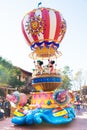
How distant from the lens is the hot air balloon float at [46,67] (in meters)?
11.3

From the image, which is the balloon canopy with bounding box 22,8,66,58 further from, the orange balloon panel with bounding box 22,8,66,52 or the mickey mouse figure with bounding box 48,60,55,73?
the mickey mouse figure with bounding box 48,60,55,73

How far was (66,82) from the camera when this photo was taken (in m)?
41.6

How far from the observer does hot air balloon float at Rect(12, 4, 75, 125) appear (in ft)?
37.0

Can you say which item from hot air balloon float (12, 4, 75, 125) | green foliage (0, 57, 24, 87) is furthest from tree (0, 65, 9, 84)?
hot air balloon float (12, 4, 75, 125)

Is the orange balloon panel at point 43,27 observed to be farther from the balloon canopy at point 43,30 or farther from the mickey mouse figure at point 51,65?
the mickey mouse figure at point 51,65

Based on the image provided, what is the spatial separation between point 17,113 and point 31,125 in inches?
37.8

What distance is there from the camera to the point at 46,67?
1285 cm

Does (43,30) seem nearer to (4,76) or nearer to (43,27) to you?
(43,27)

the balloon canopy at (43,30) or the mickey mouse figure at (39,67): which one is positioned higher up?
the balloon canopy at (43,30)

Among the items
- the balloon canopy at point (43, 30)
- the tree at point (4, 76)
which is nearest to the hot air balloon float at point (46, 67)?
the balloon canopy at point (43, 30)

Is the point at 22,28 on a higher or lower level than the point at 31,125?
higher

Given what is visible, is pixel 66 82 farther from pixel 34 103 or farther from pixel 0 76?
pixel 34 103

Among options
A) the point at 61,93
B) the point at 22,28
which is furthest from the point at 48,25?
the point at 61,93

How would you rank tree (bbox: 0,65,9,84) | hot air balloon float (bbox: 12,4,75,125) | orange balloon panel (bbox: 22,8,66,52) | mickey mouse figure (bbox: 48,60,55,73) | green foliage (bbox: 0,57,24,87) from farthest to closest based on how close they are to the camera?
green foliage (bbox: 0,57,24,87) < tree (bbox: 0,65,9,84) < orange balloon panel (bbox: 22,8,66,52) < mickey mouse figure (bbox: 48,60,55,73) < hot air balloon float (bbox: 12,4,75,125)
